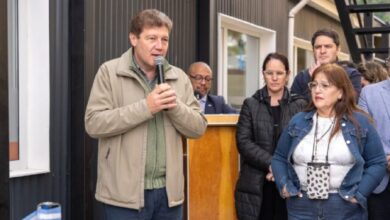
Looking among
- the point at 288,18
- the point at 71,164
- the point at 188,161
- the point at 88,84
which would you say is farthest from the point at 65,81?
the point at 288,18

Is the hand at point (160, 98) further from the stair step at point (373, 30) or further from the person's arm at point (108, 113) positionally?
the stair step at point (373, 30)

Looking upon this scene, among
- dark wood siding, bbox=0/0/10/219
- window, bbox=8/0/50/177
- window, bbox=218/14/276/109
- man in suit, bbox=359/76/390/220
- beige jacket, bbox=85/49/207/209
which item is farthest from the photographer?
window, bbox=218/14/276/109

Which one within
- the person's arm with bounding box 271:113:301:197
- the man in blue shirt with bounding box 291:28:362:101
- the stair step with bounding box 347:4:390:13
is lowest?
the person's arm with bounding box 271:113:301:197

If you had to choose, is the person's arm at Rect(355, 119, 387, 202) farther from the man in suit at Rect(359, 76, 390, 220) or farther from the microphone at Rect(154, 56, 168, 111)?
the microphone at Rect(154, 56, 168, 111)

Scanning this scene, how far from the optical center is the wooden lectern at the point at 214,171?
4.49m

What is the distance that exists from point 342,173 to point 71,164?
1825mm

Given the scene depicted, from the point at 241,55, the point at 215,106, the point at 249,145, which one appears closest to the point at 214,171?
the point at 249,145

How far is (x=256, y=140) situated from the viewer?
14.0 feet

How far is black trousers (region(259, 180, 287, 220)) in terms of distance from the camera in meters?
4.33

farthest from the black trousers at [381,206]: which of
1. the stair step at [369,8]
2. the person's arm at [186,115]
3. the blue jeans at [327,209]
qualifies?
the stair step at [369,8]

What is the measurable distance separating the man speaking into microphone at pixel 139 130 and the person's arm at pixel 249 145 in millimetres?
1031

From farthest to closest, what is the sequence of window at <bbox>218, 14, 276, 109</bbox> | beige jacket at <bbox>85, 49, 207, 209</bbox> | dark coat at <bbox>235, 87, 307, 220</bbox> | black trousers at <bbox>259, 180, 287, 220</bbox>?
window at <bbox>218, 14, 276, 109</bbox> → black trousers at <bbox>259, 180, 287, 220</bbox> → dark coat at <bbox>235, 87, 307, 220</bbox> → beige jacket at <bbox>85, 49, 207, 209</bbox>

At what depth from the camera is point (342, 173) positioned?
346 cm

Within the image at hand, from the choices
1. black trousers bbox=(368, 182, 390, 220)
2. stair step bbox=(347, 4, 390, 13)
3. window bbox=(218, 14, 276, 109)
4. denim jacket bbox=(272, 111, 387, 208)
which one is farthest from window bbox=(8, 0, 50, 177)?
stair step bbox=(347, 4, 390, 13)
